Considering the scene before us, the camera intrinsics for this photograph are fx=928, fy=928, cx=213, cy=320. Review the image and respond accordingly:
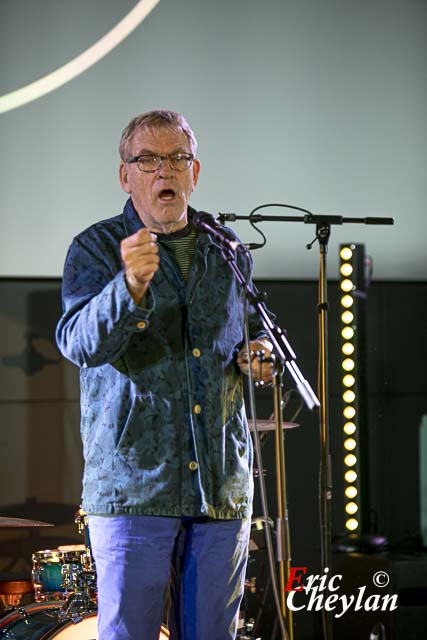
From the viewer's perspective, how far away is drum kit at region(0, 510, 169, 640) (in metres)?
2.94

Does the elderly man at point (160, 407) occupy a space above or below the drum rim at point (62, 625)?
above

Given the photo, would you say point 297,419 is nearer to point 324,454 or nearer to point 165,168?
point 324,454

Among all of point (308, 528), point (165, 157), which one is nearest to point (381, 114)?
point (308, 528)

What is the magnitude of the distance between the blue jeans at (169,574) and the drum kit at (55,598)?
920 mm

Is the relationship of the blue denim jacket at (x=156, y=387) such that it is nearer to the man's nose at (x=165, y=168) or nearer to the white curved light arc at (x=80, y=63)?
the man's nose at (x=165, y=168)

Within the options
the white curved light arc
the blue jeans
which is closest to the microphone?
the blue jeans

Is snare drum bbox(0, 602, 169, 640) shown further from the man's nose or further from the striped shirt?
the man's nose

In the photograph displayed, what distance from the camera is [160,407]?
1.78 metres

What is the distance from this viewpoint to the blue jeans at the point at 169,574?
1.71m

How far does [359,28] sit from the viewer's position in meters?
4.47

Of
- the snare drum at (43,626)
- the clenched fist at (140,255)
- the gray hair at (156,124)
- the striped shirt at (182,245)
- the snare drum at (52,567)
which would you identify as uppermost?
the gray hair at (156,124)

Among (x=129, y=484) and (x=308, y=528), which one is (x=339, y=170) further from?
(x=129, y=484)

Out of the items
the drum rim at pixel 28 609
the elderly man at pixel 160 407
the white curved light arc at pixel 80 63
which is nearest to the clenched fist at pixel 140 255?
the elderly man at pixel 160 407

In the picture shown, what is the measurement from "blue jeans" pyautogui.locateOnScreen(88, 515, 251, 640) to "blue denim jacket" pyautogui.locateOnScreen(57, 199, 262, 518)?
0.04m
